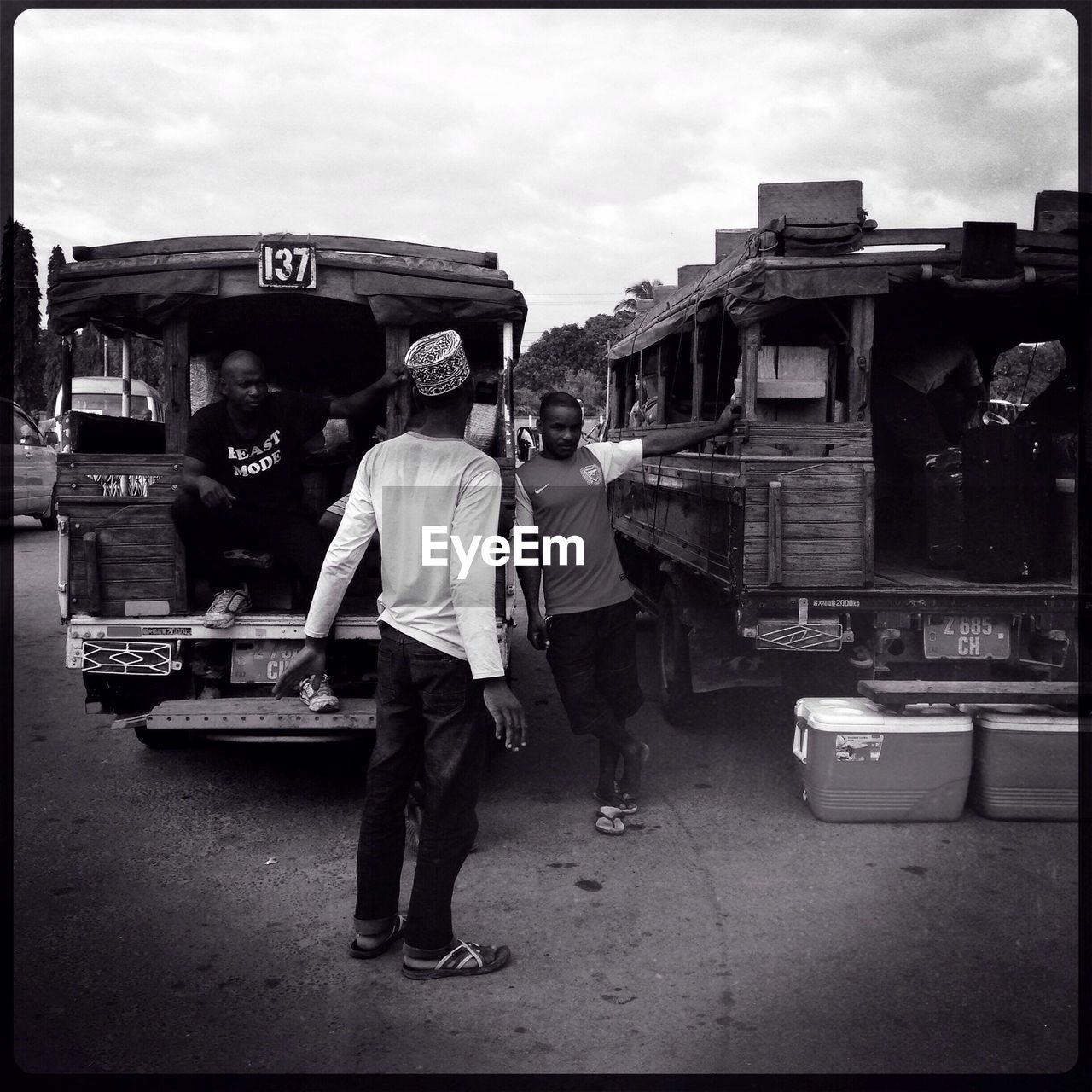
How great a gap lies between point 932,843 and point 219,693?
3450mm

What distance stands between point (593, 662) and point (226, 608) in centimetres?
179

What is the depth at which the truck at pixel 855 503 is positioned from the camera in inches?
195

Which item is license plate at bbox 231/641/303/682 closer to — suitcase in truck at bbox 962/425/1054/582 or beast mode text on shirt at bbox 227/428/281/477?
beast mode text on shirt at bbox 227/428/281/477

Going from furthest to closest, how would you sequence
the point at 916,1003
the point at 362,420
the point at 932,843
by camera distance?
the point at 362,420, the point at 932,843, the point at 916,1003

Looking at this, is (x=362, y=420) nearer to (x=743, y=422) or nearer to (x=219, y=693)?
(x=219, y=693)

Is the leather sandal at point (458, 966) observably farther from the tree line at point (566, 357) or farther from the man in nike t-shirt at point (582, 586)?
the tree line at point (566, 357)

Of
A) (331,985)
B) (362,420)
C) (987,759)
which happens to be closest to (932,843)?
(987,759)

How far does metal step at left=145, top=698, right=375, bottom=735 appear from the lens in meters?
4.58

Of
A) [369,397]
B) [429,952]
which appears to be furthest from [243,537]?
[429,952]

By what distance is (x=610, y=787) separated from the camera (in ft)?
16.2

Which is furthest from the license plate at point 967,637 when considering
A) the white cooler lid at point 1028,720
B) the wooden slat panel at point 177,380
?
the wooden slat panel at point 177,380

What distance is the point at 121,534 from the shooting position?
4941 millimetres

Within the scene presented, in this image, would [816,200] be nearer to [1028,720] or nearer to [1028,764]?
[1028,720]

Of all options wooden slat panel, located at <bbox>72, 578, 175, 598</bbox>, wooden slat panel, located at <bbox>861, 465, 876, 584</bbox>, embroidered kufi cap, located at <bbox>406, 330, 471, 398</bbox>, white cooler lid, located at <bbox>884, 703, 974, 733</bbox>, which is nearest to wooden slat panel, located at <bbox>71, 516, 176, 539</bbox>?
wooden slat panel, located at <bbox>72, 578, 175, 598</bbox>
